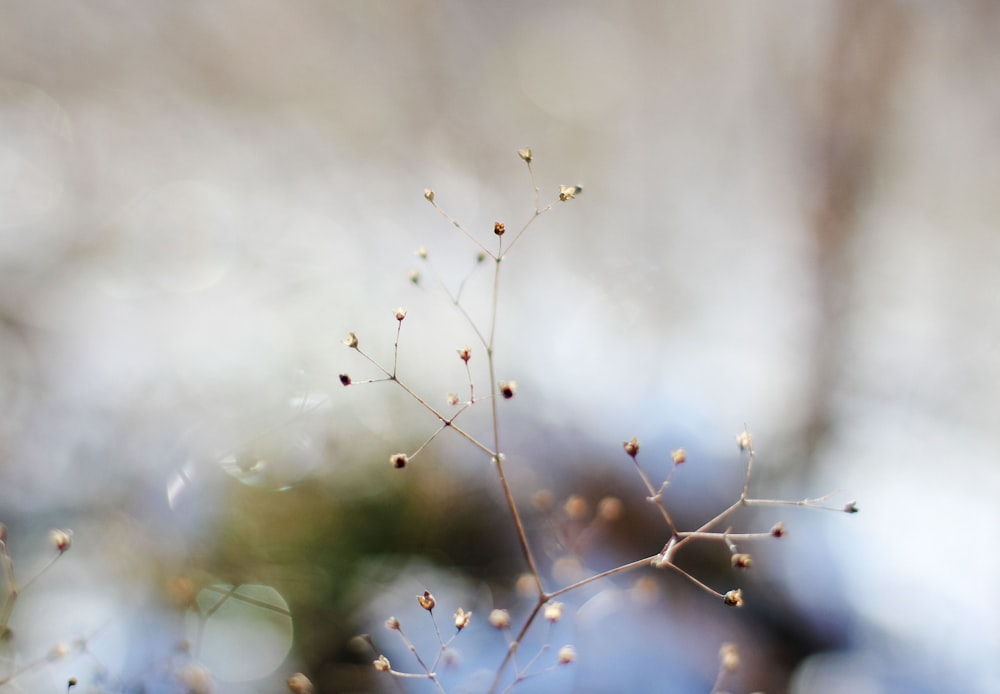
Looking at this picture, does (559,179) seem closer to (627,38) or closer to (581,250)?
(581,250)

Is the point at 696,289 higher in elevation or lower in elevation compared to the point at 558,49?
lower

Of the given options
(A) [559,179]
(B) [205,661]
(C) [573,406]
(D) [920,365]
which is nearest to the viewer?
(B) [205,661]

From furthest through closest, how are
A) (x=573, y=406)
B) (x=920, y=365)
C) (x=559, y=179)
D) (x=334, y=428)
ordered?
1. (x=559, y=179)
2. (x=920, y=365)
3. (x=573, y=406)
4. (x=334, y=428)

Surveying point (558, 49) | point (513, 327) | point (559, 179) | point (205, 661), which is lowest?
point (205, 661)

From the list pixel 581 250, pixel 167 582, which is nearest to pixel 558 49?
pixel 581 250

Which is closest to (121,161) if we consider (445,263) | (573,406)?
(445,263)

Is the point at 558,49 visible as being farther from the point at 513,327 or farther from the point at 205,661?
the point at 205,661

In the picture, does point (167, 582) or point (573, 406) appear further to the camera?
point (573, 406)
